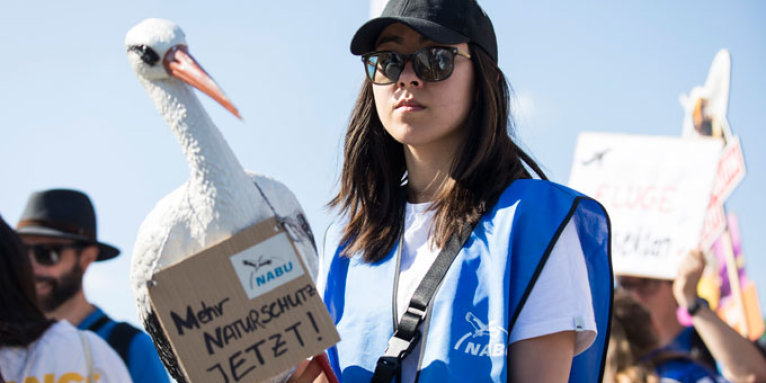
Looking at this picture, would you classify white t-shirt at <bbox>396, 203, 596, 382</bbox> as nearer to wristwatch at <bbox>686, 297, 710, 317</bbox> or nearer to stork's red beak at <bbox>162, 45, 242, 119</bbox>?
stork's red beak at <bbox>162, 45, 242, 119</bbox>

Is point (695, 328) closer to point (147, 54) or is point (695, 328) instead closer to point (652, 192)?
point (652, 192)

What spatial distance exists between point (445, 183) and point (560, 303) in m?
0.54

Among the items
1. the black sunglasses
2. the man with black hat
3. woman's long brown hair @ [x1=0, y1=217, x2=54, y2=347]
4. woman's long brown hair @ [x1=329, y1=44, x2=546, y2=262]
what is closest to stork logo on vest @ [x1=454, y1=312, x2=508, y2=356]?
woman's long brown hair @ [x1=329, y1=44, x2=546, y2=262]

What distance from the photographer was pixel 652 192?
17.3 ft

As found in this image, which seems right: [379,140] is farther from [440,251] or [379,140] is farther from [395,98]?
[440,251]

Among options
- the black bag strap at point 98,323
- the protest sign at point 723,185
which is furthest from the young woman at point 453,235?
the protest sign at point 723,185

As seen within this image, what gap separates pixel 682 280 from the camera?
15.2 ft

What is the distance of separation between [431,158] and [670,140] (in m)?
3.39

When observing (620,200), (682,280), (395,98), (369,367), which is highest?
(395,98)

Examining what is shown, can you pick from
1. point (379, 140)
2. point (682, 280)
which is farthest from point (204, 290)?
point (682, 280)

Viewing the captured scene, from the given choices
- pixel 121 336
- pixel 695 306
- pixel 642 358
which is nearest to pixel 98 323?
pixel 121 336

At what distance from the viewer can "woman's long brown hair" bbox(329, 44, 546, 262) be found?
2279mm

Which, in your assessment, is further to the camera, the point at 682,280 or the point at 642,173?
the point at 642,173

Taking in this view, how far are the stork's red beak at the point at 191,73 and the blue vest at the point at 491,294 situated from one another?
2.39 ft
